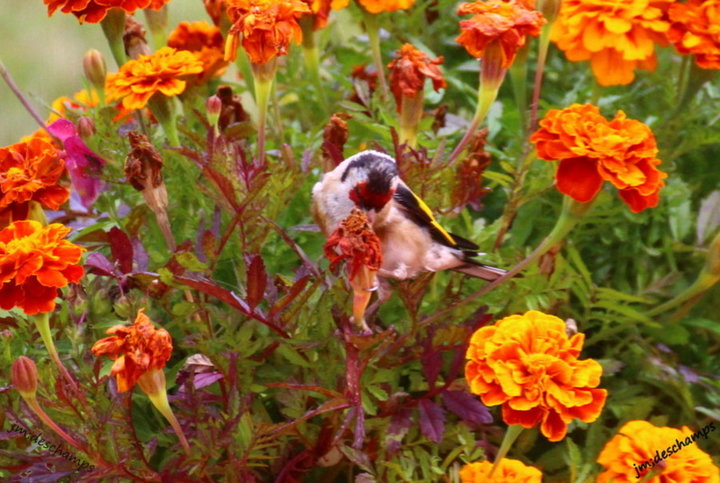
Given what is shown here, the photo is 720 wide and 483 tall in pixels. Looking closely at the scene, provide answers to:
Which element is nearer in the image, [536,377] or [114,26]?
[536,377]

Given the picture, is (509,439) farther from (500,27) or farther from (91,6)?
(91,6)

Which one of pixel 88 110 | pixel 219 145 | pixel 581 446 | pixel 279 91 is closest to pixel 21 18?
pixel 279 91

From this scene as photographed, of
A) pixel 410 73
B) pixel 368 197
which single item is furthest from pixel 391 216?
pixel 410 73

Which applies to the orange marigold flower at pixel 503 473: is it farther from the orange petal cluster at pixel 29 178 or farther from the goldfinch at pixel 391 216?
the orange petal cluster at pixel 29 178

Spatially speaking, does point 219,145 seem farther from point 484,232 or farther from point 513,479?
point 513,479

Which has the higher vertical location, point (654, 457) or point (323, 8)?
point (323, 8)

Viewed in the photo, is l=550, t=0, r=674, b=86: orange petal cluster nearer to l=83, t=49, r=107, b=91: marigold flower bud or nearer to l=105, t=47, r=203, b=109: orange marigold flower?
l=105, t=47, r=203, b=109: orange marigold flower

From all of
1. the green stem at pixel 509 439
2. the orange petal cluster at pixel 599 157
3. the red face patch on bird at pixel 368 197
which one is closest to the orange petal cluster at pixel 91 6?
the red face patch on bird at pixel 368 197
